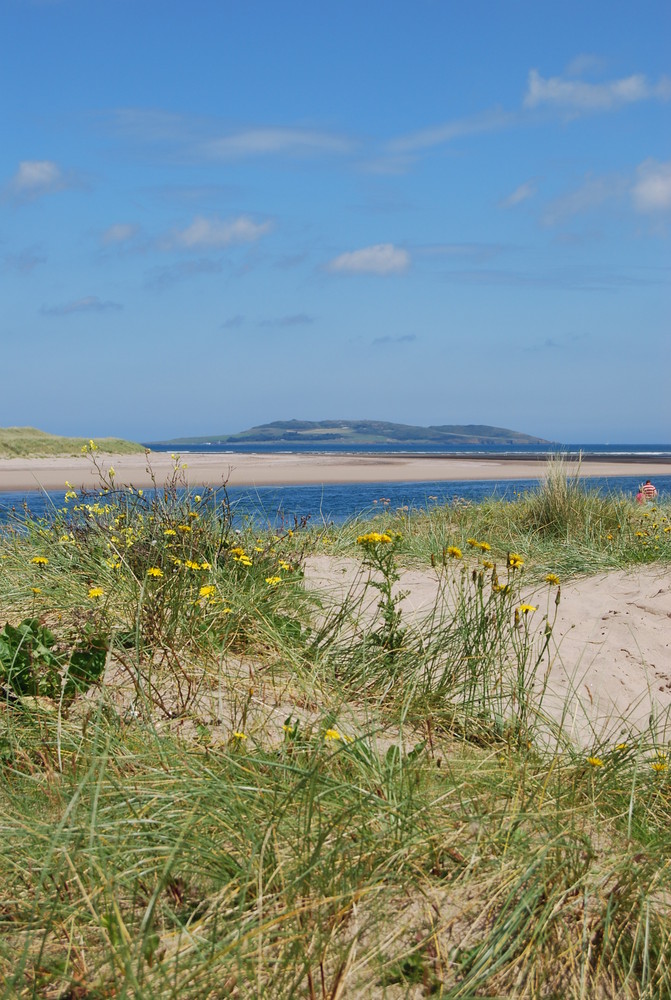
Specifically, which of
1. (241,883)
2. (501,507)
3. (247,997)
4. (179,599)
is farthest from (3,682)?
(501,507)

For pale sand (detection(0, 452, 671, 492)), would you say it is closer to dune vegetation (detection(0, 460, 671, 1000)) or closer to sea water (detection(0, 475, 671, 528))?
sea water (detection(0, 475, 671, 528))

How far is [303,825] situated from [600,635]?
370 centimetres

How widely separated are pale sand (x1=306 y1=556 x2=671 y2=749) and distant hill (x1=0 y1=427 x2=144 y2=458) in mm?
33695

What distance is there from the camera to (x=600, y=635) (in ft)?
18.0

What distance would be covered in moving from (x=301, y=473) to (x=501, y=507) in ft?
80.9

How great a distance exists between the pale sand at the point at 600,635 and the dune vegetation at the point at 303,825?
1.97ft

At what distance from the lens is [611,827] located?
2578mm

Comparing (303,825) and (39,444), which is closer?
(303,825)

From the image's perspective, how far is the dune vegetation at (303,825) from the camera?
1.92 meters

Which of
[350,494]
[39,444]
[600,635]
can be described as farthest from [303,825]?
[39,444]

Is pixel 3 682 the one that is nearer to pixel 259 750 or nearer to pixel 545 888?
pixel 259 750

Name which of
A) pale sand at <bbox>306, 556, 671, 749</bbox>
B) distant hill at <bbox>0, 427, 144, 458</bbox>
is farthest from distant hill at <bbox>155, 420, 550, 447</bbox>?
pale sand at <bbox>306, 556, 671, 749</bbox>

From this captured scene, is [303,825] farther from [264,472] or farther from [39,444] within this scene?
[39,444]

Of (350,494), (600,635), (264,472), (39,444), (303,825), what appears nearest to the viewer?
(303,825)
